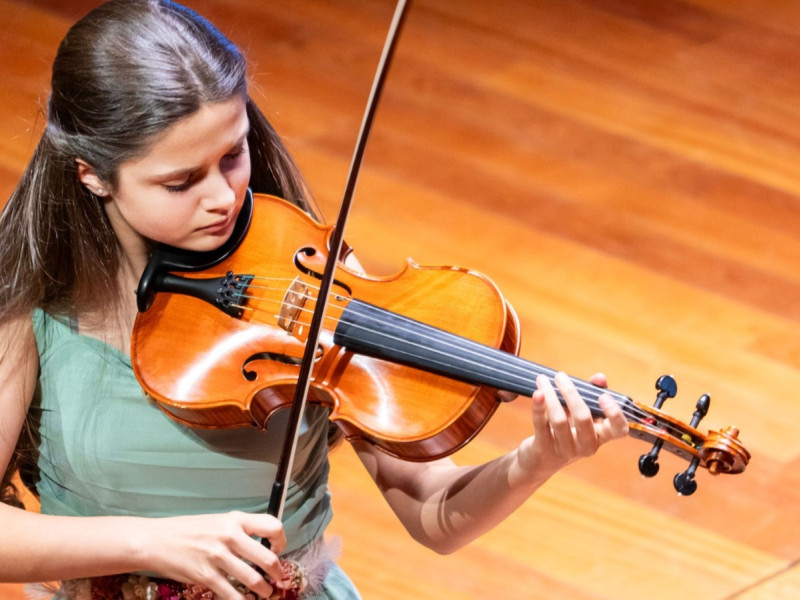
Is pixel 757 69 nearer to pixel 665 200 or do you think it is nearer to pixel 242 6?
pixel 665 200

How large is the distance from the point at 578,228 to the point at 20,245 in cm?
159

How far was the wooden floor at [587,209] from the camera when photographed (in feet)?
6.34

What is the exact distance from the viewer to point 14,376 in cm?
115

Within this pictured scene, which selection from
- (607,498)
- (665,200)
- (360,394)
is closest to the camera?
(360,394)

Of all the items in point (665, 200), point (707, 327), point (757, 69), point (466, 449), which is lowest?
point (466, 449)

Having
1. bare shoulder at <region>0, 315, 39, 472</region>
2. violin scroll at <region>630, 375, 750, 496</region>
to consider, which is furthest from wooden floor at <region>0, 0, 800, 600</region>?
violin scroll at <region>630, 375, 750, 496</region>

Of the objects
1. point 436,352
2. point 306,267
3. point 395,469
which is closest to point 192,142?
point 306,267

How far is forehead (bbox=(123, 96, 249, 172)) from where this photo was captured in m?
1.08

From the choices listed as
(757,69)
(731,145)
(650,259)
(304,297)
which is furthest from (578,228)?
(304,297)

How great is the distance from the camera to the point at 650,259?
249 cm

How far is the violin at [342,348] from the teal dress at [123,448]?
40mm

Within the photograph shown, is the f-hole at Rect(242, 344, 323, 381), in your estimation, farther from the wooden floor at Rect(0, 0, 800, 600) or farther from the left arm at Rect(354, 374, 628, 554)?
the wooden floor at Rect(0, 0, 800, 600)

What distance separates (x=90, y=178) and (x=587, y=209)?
165 centimetres

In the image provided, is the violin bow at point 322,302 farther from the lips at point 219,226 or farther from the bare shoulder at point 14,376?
the bare shoulder at point 14,376
